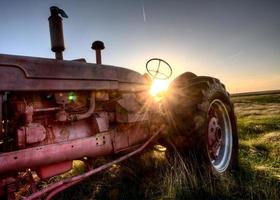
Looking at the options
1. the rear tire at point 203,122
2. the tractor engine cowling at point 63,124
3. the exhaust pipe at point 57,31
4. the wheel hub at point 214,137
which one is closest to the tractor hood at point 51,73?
the tractor engine cowling at point 63,124

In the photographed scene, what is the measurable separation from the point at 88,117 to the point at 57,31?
1.02 metres

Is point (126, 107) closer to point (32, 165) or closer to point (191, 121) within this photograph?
point (191, 121)

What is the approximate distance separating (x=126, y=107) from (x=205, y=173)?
1.23 metres

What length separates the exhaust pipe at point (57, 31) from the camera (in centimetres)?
248

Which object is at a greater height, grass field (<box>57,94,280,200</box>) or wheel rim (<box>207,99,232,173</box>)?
wheel rim (<box>207,99,232,173</box>)

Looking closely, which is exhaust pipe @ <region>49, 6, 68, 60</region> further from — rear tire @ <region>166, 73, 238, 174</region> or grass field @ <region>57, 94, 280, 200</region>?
grass field @ <region>57, 94, 280, 200</region>

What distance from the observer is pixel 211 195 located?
2406 millimetres

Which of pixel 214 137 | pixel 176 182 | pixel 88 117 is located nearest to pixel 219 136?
pixel 214 137

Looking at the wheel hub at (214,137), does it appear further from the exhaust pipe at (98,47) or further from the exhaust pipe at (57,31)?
the exhaust pipe at (57,31)

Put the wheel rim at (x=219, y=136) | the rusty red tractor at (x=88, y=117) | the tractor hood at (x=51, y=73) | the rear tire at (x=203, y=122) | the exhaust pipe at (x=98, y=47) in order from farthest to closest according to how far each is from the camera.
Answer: the wheel rim at (x=219, y=136) → the exhaust pipe at (x=98, y=47) → the rear tire at (x=203, y=122) → the rusty red tractor at (x=88, y=117) → the tractor hood at (x=51, y=73)

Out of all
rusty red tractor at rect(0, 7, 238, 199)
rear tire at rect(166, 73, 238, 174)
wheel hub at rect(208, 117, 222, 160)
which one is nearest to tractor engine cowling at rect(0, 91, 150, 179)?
rusty red tractor at rect(0, 7, 238, 199)

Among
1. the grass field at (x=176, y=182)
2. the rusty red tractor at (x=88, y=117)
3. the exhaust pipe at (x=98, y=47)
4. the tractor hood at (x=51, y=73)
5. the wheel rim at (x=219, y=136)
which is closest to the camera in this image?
the tractor hood at (x=51, y=73)

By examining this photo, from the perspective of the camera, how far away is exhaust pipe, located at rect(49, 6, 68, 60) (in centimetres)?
248

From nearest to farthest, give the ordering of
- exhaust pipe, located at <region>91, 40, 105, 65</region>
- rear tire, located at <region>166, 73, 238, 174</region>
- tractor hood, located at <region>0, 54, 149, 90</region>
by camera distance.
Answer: tractor hood, located at <region>0, 54, 149, 90</region>, rear tire, located at <region>166, 73, 238, 174</region>, exhaust pipe, located at <region>91, 40, 105, 65</region>
